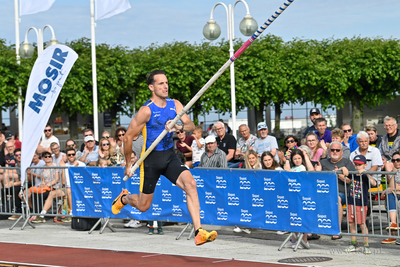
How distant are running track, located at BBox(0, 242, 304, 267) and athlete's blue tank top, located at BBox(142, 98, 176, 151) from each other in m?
1.52

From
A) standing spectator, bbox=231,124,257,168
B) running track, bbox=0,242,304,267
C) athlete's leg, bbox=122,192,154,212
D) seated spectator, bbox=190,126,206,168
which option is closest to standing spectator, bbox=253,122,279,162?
standing spectator, bbox=231,124,257,168

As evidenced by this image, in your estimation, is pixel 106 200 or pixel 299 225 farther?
pixel 106 200

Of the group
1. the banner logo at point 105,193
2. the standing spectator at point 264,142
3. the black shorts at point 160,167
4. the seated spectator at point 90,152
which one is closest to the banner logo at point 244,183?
the black shorts at point 160,167

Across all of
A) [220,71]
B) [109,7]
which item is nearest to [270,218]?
[220,71]

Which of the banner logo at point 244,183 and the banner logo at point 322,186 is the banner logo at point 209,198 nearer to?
the banner logo at point 244,183

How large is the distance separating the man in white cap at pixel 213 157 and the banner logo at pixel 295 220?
230 centimetres

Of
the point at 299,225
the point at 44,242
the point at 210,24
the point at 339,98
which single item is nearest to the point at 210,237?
the point at 299,225

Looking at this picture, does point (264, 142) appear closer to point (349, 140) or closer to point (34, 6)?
point (349, 140)

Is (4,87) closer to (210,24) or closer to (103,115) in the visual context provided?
(210,24)

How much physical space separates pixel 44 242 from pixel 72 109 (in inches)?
849

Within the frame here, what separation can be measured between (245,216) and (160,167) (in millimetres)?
2451

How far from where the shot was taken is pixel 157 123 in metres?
6.91

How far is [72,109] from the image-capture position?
30.3 m

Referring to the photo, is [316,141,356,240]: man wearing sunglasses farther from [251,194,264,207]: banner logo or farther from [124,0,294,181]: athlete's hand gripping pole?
[124,0,294,181]: athlete's hand gripping pole
